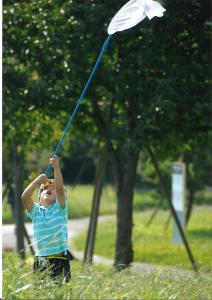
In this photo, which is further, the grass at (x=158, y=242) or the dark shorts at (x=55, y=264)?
the grass at (x=158, y=242)

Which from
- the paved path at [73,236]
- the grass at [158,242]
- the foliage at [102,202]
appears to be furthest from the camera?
the foliage at [102,202]

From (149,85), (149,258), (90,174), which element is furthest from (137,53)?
(90,174)

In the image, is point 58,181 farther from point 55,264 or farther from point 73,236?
point 73,236

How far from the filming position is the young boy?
7137 mm

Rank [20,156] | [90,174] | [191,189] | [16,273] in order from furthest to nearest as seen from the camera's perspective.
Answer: [90,174] < [191,189] < [20,156] < [16,273]

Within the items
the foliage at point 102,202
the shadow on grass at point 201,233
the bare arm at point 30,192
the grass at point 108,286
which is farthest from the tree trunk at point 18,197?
the foliage at point 102,202

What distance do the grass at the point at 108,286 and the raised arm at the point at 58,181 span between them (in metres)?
0.69

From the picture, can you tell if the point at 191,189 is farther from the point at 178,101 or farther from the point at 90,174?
the point at 90,174

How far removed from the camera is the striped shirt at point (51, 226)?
716 centimetres

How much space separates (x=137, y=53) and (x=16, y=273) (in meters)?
5.07

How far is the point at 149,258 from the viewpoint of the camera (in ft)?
46.5

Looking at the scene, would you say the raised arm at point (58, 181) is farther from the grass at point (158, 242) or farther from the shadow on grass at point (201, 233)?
the shadow on grass at point (201, 233)

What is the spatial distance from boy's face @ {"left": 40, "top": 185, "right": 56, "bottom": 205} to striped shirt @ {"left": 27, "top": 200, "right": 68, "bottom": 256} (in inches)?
1.6

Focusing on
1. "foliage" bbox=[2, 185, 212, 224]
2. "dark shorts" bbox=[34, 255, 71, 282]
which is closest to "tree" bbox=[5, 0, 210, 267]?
"dark shorts" bbox=[34, 255, 71, 282]
